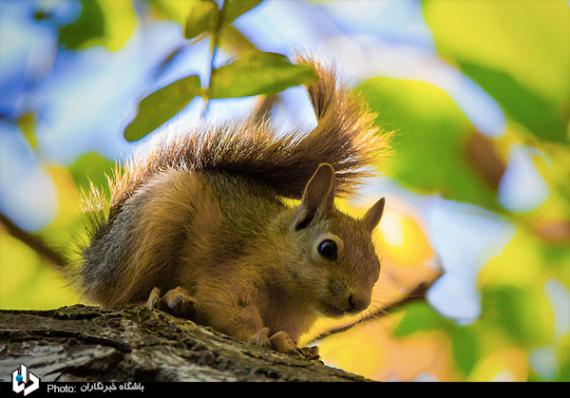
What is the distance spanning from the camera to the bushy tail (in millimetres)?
3436

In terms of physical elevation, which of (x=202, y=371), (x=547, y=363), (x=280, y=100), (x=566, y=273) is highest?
(x=280, y=100)

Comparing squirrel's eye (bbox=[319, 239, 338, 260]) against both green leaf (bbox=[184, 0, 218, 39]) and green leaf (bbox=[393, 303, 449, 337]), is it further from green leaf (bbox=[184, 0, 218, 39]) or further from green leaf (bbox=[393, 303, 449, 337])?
green leaf (bbox=[184, 0, 218, 39])

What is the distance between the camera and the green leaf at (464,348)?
3568mm

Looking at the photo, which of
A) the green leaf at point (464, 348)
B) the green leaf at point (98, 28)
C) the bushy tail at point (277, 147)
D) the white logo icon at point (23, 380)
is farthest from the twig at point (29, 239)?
the green leaf at point (464, 348)

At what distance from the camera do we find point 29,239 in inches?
151

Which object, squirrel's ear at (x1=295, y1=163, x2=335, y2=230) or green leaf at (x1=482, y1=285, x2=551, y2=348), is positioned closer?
squirrel's ear at (x1=295, y1=163, x2=335, y2=230)

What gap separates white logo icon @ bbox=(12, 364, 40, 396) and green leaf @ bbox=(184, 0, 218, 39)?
109 centimetres

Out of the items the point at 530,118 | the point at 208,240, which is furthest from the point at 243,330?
the point at 530,118

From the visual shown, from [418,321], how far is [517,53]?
55.5 inches

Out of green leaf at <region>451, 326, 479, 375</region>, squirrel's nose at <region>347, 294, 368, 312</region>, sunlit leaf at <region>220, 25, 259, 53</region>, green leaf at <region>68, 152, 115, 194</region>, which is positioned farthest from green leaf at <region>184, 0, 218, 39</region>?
green leaf at <region>451, 326, 479, 375</region>

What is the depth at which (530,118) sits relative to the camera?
8.96ft

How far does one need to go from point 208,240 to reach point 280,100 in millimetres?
1194

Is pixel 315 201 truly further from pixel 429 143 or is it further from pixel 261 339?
pixel 261 339

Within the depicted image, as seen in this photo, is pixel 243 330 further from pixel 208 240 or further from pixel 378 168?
pixel 378 168
